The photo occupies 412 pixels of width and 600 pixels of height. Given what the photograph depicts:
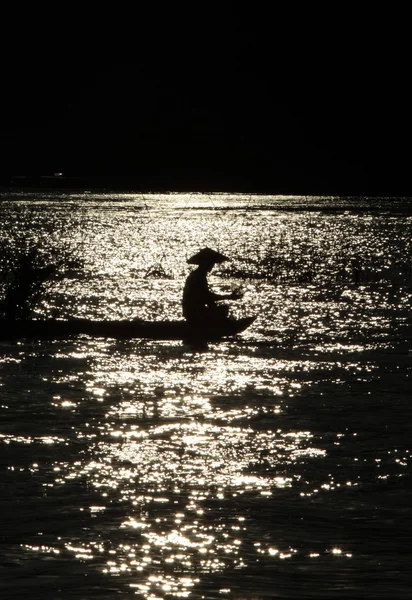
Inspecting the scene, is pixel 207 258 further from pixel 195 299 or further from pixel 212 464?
pixel 212 464

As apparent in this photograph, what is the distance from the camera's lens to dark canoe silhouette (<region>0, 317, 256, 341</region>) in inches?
962

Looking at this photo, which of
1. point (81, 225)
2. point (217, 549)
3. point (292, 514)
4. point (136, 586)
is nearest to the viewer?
point (136, 586)

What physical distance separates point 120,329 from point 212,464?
11.3m

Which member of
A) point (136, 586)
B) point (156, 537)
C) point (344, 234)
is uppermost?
point (344, 234)

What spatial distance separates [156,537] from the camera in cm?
1080

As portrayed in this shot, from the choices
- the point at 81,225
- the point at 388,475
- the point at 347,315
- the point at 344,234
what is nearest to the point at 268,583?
the point at 388,475

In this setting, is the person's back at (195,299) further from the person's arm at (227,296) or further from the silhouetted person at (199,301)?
the person's arm at (227,296)

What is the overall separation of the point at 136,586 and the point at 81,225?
103059mm

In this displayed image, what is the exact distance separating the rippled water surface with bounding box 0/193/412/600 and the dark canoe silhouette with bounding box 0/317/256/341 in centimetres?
25

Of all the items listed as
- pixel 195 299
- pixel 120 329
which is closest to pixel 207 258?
pixel 195 299

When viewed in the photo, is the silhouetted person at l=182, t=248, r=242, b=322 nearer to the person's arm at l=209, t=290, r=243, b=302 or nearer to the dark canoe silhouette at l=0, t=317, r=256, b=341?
the person's arm at l=209, t=290, r=243, b=302

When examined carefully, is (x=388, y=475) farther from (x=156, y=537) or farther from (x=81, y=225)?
(x=81, y=225)

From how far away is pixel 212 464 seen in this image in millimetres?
13469

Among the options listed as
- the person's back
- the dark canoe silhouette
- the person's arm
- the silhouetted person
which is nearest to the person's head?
the silhouetted person
